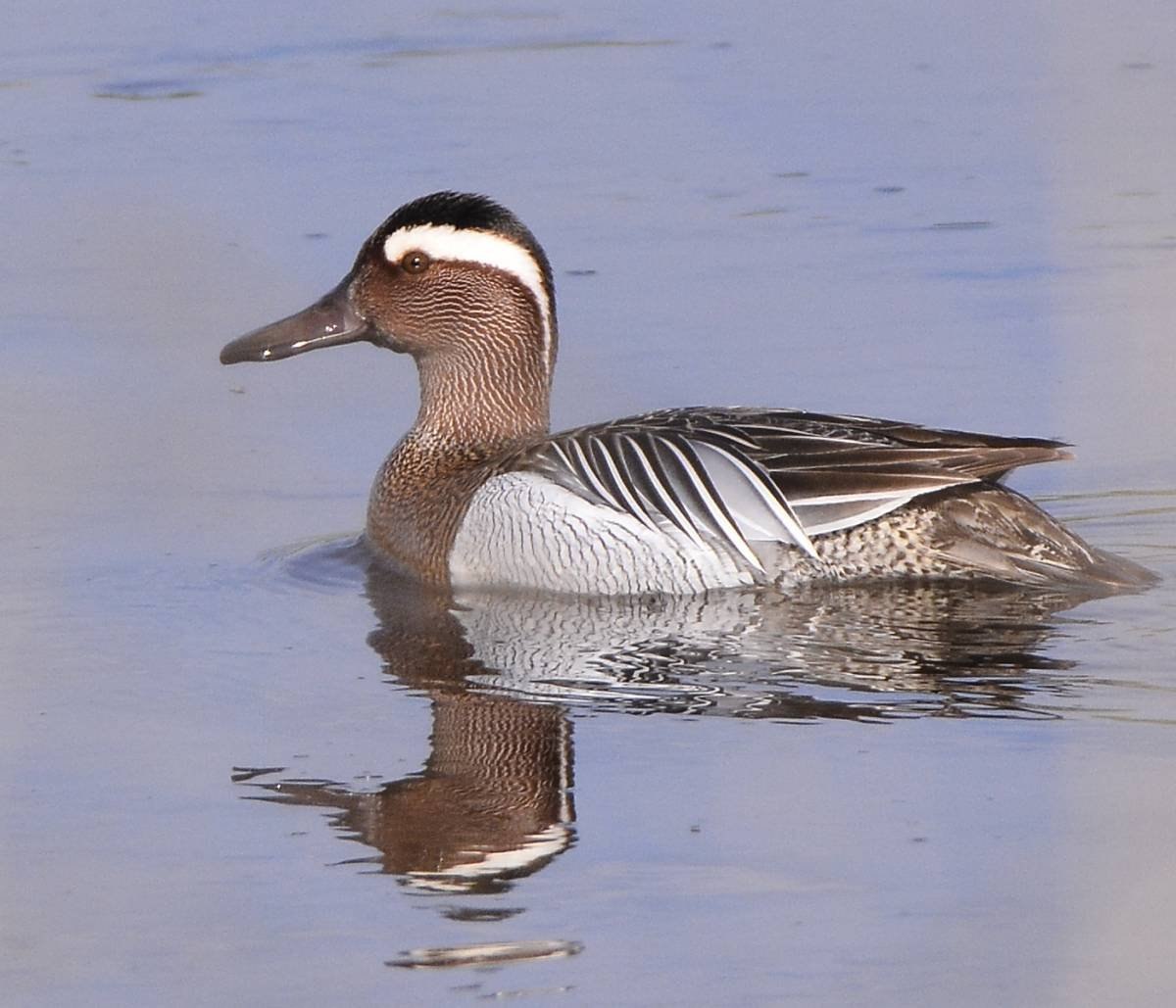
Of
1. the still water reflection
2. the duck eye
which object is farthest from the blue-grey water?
the duck eye

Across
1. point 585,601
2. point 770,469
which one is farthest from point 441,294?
point 770,469

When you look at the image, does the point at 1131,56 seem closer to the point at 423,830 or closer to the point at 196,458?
the point at 196,458

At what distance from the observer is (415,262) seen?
9.11 m

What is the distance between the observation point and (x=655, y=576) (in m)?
8.20

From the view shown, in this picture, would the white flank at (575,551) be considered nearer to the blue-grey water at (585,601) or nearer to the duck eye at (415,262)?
the blue-grey water at (585,601)

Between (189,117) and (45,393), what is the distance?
3.99m

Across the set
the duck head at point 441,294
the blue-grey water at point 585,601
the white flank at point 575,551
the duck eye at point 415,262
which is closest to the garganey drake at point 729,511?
the white flank at point 575,551

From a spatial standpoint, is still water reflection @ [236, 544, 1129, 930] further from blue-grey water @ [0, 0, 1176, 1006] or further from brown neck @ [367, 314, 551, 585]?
brown neck @ [367, 314, 551, 585]

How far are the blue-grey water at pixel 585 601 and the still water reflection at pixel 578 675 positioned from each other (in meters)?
0.02

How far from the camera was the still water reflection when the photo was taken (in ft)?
19.7

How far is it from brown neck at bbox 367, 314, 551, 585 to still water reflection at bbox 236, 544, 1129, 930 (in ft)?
1.06

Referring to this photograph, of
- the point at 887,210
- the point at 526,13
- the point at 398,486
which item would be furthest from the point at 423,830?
the point at 526,13

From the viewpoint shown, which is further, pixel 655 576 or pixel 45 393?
pixel 45 393

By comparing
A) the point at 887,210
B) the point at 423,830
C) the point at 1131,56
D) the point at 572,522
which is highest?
the point at 1131,56
